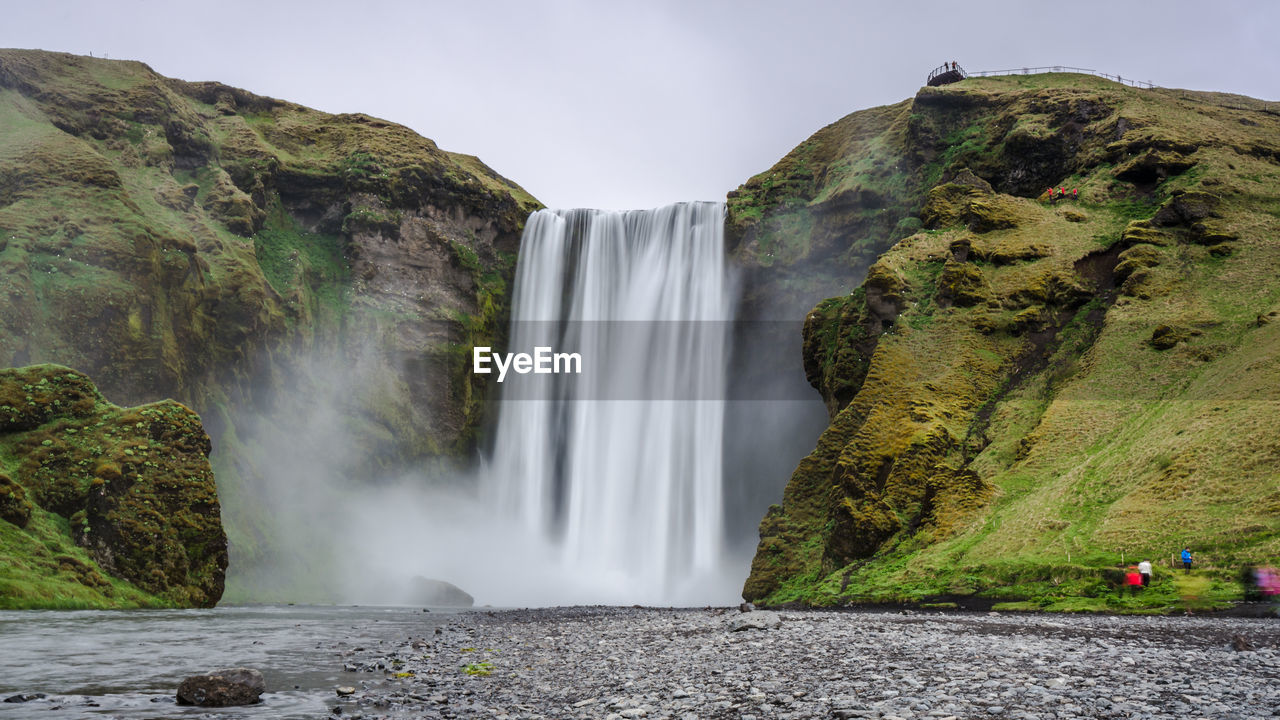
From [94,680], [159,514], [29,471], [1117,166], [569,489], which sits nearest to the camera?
[94,680]

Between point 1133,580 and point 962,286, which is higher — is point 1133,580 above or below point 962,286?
below

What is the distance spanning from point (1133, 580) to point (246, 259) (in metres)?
55.5

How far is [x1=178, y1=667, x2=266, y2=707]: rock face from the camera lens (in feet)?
33.1

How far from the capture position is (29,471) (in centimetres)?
2927

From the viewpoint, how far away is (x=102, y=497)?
2986 cm

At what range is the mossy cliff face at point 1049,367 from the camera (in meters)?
24.3

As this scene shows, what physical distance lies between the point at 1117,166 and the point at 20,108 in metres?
70.8

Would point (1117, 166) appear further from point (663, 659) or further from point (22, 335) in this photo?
point (22, 335)

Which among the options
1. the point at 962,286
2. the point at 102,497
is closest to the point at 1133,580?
the point at 962,286

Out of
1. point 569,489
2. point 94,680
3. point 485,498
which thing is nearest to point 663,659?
point 94,680

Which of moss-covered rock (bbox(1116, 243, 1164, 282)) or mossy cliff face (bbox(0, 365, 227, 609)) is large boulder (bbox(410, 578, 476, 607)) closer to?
mossy cliff face (bbox(0, 365, 227, 609))

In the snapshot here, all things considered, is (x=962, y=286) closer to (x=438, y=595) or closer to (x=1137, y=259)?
(x=1137, y=259)

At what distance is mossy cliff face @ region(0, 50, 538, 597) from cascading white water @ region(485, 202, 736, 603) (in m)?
5.04

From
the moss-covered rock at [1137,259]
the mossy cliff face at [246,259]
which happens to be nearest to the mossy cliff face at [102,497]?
the mossy cliff face at [246,259]
